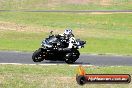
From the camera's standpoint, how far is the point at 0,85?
15992 mm

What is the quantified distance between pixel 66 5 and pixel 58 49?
5502 centimetres

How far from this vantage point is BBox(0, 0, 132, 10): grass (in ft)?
254

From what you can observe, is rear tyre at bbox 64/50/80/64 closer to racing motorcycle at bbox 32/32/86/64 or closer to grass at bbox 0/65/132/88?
racing motorcycle at bbox 32/32/86/64

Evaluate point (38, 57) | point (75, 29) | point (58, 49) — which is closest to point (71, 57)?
point (58, 49)

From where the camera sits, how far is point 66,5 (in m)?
79.4

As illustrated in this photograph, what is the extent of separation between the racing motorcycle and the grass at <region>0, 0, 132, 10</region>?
170 ft

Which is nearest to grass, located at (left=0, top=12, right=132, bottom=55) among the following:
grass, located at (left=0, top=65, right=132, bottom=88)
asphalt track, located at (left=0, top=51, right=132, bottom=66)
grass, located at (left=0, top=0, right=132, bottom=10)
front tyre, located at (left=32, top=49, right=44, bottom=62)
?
asphalt track, located at (left=0, top=51, right=132, bottom=66)

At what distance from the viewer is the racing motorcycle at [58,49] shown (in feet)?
81.1

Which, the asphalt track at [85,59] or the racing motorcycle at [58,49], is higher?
the racing motorcycle at [58,49]

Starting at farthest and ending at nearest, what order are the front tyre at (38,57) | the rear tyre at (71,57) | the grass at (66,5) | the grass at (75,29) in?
the grass at (66,5) < the grass at (75,29) < the rear tyre at (71,57) < the front tyre at (38,57)

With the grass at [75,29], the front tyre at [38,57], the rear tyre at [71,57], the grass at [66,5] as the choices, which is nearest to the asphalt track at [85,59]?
the front tyre at [38,57]

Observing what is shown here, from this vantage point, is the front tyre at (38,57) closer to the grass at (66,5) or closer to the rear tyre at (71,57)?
the rear tyre at (71,57)

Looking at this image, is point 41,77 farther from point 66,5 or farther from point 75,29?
point 66,5

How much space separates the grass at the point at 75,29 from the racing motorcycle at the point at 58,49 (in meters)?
8.55
